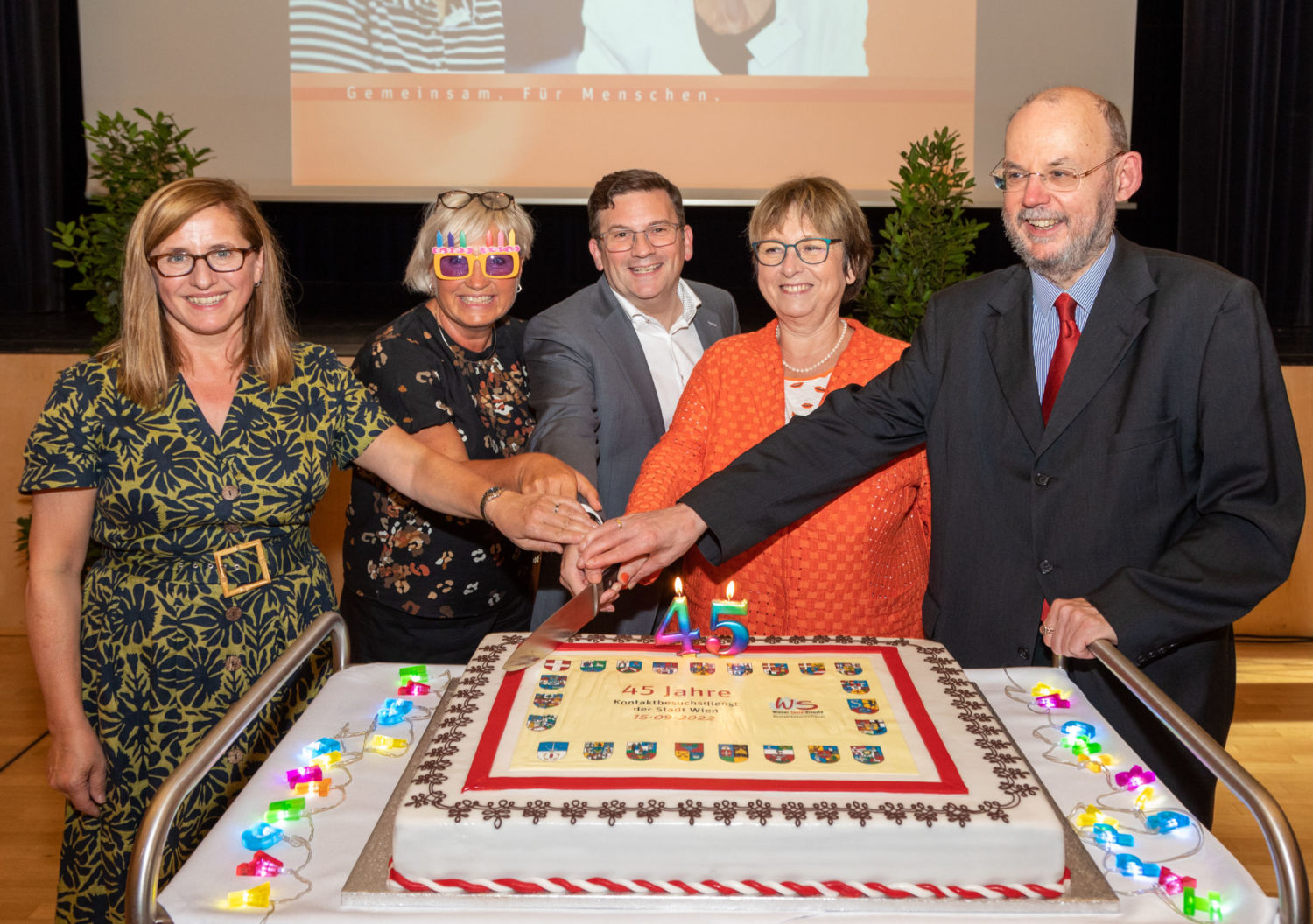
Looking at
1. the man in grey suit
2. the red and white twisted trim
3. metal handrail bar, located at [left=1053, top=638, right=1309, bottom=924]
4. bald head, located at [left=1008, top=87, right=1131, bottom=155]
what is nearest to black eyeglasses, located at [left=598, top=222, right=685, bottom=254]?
the man in grey suit

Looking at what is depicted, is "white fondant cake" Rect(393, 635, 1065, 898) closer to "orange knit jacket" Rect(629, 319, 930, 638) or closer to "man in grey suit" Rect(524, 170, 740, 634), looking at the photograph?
"orange knit jacket" Rect(629, 319, 930, 638)

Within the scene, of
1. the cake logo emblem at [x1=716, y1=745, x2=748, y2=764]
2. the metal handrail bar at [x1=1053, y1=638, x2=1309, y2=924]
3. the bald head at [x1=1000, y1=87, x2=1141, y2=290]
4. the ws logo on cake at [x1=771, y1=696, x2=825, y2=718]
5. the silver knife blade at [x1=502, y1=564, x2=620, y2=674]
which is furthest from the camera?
the bald head at [x1=1000, y1=87, x2=1141, y2=290]

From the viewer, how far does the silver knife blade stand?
1.61m

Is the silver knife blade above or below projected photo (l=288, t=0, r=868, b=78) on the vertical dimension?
below

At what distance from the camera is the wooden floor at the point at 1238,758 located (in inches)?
123

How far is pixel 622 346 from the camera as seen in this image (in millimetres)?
2924

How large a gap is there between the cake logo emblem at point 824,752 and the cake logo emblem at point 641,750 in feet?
0.61

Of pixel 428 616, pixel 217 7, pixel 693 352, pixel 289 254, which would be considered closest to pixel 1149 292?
pixel 693 352

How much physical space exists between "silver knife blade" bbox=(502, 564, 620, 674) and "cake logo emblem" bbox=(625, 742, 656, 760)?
1.00 ft

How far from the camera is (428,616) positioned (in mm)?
2645

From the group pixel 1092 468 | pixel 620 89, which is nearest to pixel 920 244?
pixel 620 89

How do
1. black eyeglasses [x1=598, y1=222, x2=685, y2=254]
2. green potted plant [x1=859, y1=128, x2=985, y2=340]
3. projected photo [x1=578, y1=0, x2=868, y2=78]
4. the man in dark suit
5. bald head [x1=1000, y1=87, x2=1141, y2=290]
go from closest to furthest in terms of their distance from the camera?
1. the man in dark suit
2. bald head [x1=1000, y1=87, x2=1141, y2=290]
3. black eyeglasses [x1=598, y1=222, x2=685, y2=254]
4. green potted plant [x1=859, y1=128, x2=985, y2=340]
5. projected photo [x1=578, y1=0, x2=868, y2=78]

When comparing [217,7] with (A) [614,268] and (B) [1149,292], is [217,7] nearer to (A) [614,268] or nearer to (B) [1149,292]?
(A) [614,268]

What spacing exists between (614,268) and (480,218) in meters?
0.42
